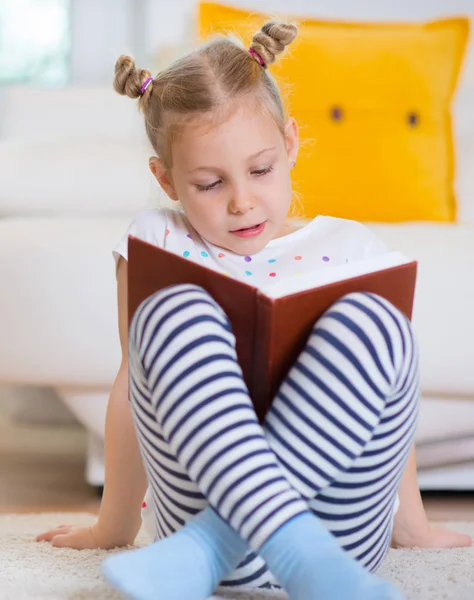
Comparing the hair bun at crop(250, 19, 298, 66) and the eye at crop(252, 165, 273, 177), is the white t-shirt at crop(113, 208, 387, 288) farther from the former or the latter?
the hair bun at crop(250, 19, 298, 66)

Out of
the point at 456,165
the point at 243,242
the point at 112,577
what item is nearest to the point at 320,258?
the point at 243,242

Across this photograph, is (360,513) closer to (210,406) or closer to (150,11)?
(210,406)

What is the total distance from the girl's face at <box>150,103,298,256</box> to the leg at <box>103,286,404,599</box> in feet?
0.85

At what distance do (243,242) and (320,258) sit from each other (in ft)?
0.33

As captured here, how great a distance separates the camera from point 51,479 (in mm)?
1571

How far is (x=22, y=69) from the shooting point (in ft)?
8.64

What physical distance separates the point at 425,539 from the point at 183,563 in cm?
44

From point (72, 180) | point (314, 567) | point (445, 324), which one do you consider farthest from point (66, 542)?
point (72, 180)

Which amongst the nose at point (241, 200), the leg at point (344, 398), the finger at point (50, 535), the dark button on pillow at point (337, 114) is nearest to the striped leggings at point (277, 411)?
the leg at point (344, 398)

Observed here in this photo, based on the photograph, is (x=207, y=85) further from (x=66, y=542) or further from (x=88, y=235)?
(x=66, y=542)

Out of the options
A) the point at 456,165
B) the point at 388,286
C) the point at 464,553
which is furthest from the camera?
the point at 456,165

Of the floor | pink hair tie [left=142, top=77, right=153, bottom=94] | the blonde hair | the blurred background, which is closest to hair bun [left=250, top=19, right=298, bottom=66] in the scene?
the blonde hair

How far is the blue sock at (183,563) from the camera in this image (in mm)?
646

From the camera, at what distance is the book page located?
694mm
